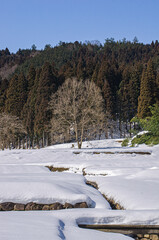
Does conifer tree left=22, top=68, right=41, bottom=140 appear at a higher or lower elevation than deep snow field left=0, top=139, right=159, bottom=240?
higher

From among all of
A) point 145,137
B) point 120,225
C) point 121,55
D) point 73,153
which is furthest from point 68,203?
point 121,55

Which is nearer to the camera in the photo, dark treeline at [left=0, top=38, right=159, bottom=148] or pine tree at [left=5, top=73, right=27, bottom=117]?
dark treeline at [left=0, top=38, right=159, bottom=148]

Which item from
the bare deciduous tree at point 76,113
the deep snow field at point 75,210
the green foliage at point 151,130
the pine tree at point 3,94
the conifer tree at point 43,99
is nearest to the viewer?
the deep snow field at point 75,210

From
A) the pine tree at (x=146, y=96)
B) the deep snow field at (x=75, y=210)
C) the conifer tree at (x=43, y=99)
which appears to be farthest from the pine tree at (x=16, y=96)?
the deep snow field at (x=75, y=210)

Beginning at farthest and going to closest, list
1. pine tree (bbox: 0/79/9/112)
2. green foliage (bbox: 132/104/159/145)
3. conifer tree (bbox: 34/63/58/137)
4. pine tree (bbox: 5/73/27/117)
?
pine tree (bbox: 0/79/9/112) → pine tree (bbox: 5/73/27/117) → conifer tree (bbox: 34/63/58/137) → green foliage (bbox: 132/104/159/145)

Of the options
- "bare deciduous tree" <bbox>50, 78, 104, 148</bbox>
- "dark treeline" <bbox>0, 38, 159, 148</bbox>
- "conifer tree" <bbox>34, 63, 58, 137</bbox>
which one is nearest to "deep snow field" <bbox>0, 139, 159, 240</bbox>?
"bare deciduous tree" <bbox>50, 78, 104, 148</bbox>

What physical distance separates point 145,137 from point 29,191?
1616 centimetres

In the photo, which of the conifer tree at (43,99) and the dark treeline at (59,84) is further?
the dark treeline at (59,84)

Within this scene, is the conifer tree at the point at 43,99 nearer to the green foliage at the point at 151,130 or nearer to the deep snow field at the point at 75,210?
the green foliage at the point at 151,130

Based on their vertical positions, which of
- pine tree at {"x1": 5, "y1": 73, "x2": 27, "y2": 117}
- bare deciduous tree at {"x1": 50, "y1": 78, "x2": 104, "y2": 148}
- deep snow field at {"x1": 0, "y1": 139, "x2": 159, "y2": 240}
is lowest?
deep snow field at {"x1": 0, "y1": 139, "x2": 159, "y2": 240}

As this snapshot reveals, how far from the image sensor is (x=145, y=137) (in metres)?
21.6

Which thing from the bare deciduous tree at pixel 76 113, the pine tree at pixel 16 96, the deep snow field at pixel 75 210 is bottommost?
the deep snow field at pixel 75 210

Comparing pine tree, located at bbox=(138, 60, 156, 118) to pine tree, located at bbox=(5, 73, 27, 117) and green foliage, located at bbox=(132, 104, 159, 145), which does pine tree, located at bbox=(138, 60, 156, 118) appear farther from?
pine tree, located at bbox=(5, 73, 27, 117)

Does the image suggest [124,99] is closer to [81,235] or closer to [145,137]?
[145,137]
